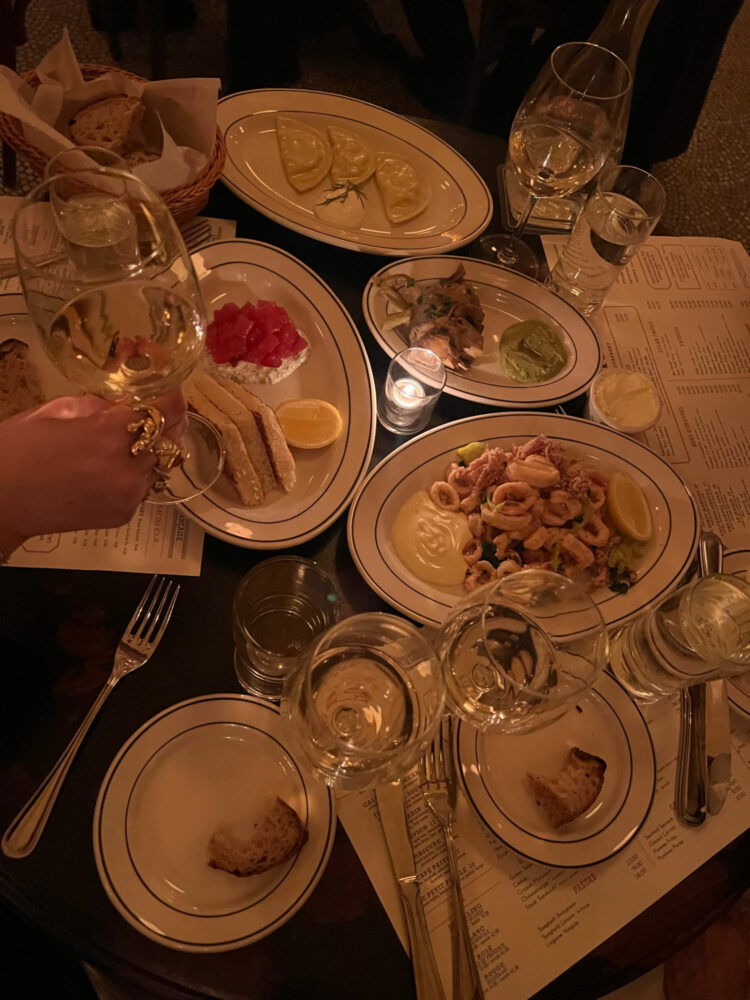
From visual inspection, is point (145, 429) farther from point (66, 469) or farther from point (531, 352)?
point (531, 352)

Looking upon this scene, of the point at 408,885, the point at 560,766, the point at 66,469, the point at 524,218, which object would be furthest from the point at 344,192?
the point at 408,885

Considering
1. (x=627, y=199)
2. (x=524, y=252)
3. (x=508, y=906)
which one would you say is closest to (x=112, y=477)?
(x=508, y=906)

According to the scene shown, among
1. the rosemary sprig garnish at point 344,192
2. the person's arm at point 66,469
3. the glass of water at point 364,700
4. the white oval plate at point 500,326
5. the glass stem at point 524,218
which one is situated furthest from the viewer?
the rosemary sprig garnish at point 344,192

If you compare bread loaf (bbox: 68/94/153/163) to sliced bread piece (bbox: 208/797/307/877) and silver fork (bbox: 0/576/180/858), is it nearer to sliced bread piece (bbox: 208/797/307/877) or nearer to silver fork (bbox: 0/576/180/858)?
silver fork (bbox: 0/576/180/858)

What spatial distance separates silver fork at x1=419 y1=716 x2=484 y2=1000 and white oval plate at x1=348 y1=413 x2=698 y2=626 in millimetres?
210

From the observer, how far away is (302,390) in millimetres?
1457

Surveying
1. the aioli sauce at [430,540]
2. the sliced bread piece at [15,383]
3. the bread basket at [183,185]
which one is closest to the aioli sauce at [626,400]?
the aioli sauce at [430,540]

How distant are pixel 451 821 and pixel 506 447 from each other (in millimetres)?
691

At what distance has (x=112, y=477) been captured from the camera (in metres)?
1.00

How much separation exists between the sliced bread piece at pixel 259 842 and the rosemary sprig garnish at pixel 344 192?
132cm

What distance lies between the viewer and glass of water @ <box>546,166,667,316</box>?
1570mm

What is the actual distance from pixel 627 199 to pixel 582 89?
260 mm

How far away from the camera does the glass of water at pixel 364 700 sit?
864 mm

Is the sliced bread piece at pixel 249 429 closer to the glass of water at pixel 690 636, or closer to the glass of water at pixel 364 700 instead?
the glass of water at pixel 364 700
